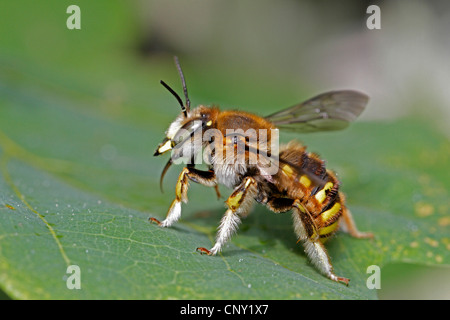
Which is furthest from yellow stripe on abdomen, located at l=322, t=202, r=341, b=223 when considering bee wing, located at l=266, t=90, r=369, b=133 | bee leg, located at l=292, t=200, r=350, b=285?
bee wing, located at l=266, t=90, r=369, b=133

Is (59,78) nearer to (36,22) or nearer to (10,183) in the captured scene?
(36,22)

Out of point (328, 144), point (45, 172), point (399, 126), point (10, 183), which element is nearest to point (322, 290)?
point (10, 183)

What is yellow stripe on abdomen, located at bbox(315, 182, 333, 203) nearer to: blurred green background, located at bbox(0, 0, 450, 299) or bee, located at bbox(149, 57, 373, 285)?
bee, located at bbox(149, 57, 373, 285)

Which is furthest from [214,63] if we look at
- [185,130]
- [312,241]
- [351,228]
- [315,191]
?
[312,241]

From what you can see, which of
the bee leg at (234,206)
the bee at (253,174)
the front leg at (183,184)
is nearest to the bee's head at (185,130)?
the bee at (253,174)

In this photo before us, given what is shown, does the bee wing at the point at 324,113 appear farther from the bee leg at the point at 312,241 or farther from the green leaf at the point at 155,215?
the bee leg at the point at 312,241

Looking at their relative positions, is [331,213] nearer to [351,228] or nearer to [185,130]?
[351,228]
